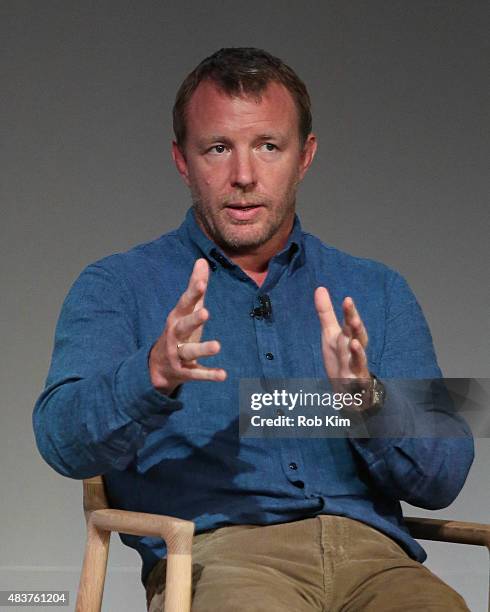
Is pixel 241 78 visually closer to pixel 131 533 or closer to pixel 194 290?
pixel 194 290

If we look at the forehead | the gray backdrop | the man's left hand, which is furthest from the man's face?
the gray backdrop

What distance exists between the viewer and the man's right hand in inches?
66.6

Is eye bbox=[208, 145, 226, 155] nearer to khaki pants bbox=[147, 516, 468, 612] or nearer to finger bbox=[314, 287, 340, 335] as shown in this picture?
finger bbox=[314, 287, 340, 335]

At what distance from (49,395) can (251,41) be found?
2018 millimetres

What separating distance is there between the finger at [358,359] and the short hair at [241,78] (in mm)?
670

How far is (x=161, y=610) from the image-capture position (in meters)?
1.98

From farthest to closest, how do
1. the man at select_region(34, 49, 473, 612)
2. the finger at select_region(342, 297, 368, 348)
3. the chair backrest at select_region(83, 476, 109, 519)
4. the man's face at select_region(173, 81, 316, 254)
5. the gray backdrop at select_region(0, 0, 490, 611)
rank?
1. the gray backdrop at select_region(0, 0, 490, 611)
2. the man's face at select_region(173, 81, 316, 254)
3. the chair backrest at select_region(83, 476, 109, 519)
4. the man at select_region(34, 49, 473, 612)
5. the finger at select_region(342, 297, 368, 348)

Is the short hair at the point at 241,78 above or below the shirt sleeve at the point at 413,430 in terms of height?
above

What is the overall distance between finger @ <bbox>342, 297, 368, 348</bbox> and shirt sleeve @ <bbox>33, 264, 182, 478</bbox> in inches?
11.3

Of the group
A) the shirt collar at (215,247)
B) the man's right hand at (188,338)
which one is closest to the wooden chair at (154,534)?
the man's right hand at (188,338)

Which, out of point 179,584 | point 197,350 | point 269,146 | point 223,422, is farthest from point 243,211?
point 179,584

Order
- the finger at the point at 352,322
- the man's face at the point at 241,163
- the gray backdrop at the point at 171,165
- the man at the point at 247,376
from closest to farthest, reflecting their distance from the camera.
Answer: the finger at the point at 352,322 < the man at the point at 247,376 < the man's face at the point at 241,163 < the gray backdrop at the point at 171,165

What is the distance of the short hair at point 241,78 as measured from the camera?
2295 millimetres

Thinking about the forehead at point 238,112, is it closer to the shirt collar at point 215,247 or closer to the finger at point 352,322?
the shirt collar at point 215,247
